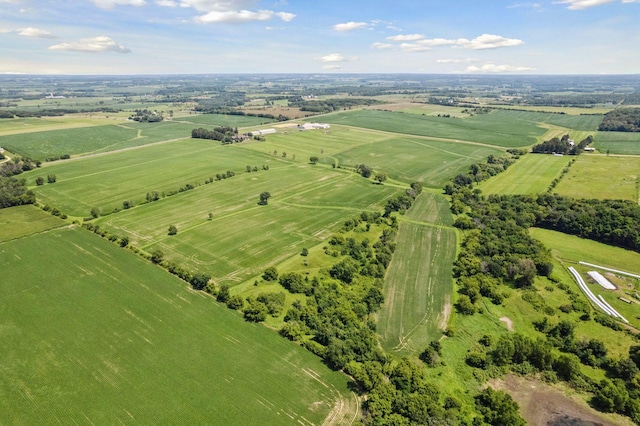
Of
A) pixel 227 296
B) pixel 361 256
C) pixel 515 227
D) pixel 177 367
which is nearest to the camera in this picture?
pixel 177 367

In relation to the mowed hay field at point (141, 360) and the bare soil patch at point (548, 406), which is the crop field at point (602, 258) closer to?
the bare soil patch at point (548, 406)

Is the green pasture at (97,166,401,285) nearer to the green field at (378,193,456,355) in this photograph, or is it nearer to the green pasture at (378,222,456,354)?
the green field at (378,193,456,355)

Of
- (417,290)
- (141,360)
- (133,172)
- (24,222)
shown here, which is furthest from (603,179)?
(24,222)

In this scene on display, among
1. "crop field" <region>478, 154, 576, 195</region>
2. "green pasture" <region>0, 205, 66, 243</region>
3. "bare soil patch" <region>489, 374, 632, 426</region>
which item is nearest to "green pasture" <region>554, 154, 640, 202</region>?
"crop field" <region>478, 154, 576, 195</region>

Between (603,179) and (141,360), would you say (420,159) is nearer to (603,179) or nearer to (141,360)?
(603,179)

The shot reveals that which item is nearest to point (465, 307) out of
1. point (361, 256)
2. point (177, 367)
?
point (361, 256)

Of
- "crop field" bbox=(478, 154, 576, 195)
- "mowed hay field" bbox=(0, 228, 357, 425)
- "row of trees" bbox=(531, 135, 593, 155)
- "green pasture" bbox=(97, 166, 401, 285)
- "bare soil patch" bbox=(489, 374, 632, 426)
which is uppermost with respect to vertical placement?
"row of trees" bbox=(531, 135, 593, 155)

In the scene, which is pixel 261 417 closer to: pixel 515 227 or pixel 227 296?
pixel 227 296
